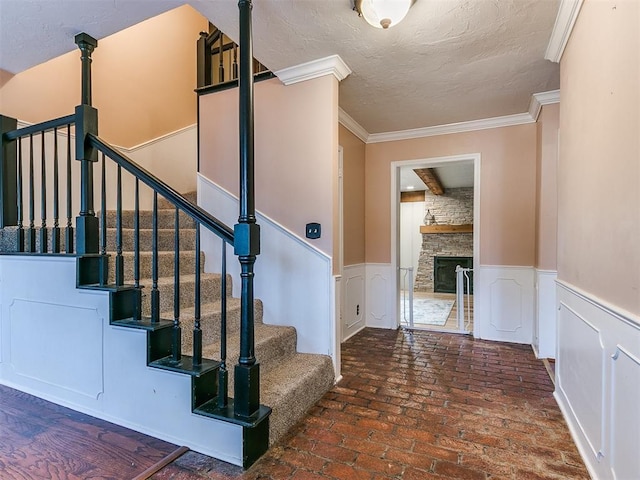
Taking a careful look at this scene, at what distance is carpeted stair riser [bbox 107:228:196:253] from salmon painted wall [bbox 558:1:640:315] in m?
2.95

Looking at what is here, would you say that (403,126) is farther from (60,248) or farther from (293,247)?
(60,248)

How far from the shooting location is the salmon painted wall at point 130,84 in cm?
302

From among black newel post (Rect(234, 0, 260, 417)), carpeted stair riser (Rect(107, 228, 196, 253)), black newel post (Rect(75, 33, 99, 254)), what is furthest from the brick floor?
carpeted stair riser (Rect(107, 228, 196, 253))

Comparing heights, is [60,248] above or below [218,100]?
below

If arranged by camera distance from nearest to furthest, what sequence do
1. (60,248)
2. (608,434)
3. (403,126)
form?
(608,434) → (60,248) → (403,126)

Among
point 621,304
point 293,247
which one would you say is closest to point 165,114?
point 293,247

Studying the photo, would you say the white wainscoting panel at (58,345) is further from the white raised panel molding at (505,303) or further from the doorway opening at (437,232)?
the doorway opening at (437,232)

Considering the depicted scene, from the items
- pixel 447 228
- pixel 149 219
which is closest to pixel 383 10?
pixel 149 219

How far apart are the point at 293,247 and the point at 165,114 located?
2765 mm

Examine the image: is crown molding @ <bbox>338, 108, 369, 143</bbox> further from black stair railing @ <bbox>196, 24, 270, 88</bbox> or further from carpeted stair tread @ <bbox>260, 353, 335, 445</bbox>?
carpeted stair tread @ <bbox>260, 353, 335, 445</bbox>

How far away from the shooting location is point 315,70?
8.36 ft

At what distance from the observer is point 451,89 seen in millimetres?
3031

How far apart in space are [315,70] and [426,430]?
2.56 metres

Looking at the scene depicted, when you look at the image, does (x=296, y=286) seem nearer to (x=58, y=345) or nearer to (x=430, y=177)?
(x=58, y=345)
